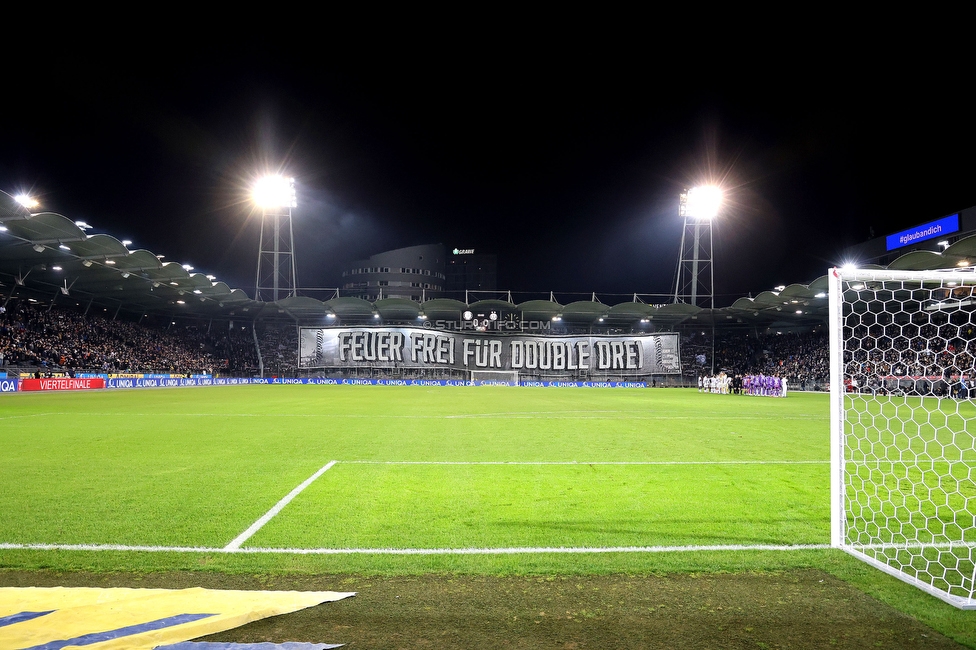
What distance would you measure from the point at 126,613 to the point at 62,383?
33963mm

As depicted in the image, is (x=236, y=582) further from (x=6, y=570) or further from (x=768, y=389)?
(x=768, y=389)

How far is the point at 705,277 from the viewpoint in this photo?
53062mm

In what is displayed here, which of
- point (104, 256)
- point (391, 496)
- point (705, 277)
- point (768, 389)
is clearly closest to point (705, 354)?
point (705, 277)

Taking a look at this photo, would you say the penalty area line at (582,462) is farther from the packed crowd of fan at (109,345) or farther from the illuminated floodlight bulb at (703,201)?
the illuminated floodlight bulb at (703,201)

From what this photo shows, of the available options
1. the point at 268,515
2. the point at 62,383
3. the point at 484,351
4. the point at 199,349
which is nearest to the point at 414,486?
the point at 268,515

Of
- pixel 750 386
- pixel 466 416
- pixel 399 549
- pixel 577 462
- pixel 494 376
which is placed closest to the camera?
pixel 399 549

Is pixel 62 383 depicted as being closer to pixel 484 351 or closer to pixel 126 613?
pixel 484 351

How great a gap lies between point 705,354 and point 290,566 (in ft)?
183

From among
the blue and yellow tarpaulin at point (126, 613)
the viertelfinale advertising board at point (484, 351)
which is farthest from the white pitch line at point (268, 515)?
the viertelfinale advertising board at point (484, 351)

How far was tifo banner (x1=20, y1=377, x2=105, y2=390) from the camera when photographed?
2747cm

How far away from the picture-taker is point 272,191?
→ 4319 cm

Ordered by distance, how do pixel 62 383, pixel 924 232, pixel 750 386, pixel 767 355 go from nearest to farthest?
pixel 62 383 < pixel 750 386 < pixel 924 232 < pixel 767 355

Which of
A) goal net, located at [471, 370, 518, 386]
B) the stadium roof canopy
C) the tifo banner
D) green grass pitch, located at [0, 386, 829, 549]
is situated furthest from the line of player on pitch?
the tifo banner

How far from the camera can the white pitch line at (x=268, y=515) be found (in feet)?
13.6
